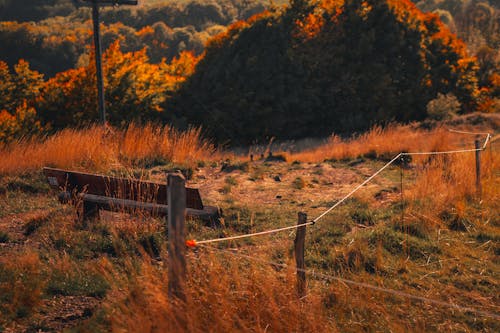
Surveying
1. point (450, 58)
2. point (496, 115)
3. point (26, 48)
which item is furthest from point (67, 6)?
point (496, 115)

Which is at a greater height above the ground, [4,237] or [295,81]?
[295,81]

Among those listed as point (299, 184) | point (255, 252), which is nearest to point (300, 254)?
point (255, 252)

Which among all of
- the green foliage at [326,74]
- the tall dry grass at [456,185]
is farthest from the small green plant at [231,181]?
the green foliage at [326,74]

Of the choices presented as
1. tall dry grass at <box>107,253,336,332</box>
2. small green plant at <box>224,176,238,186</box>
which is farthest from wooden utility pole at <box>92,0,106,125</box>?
tall dry grass at <box>107,253,336,332</box>

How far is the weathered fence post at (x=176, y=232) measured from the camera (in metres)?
3.67

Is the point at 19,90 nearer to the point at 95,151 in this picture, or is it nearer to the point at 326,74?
the point at 326,74

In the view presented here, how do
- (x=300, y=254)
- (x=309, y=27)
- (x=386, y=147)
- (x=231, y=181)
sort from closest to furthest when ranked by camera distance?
1. (x=300, y=254)
2. (x=231, y=181)
3. (x=386, y=147)
4. (x=309, y=27)

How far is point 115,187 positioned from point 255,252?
1.93 metres

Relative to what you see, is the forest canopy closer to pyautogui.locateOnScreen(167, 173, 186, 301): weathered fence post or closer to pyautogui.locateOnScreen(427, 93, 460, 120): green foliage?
pyautogui.locateOnScreen(427, 93, 460, 120): green foliage

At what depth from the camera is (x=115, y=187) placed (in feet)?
21.8

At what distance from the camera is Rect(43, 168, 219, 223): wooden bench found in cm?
632

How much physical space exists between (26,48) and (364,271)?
177 ft

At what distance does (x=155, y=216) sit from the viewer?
6652 mm

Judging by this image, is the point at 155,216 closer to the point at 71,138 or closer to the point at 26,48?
the point at 71,138
